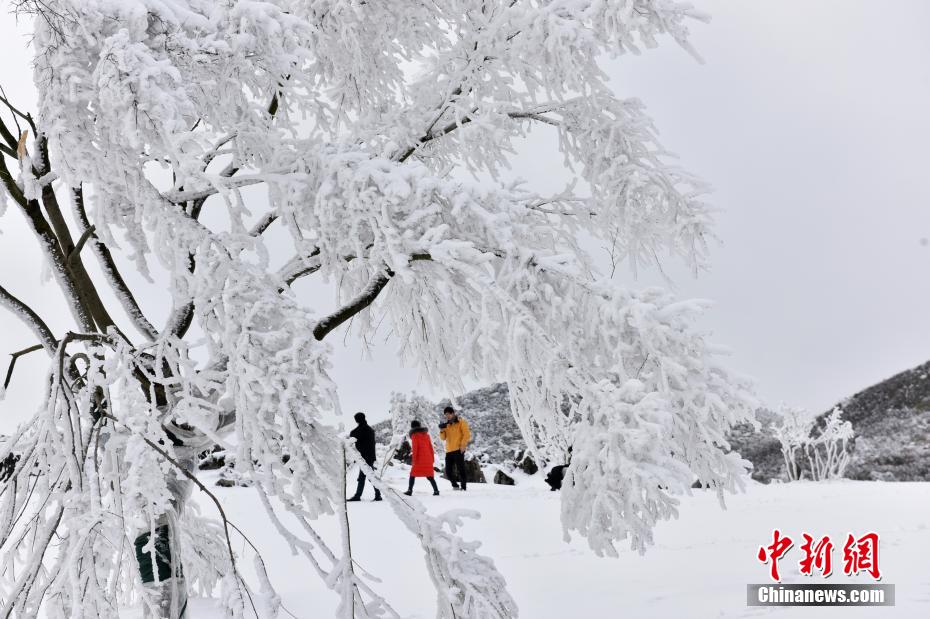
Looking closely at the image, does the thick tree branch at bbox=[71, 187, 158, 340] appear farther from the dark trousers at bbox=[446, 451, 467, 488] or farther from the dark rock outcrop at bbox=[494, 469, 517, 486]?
the dark rock outcrop at bbox=[494, 469, 517, 486]

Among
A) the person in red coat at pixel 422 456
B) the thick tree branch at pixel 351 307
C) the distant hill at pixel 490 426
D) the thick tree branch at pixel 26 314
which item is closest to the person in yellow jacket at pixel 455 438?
the person in red coat at pixel 422 456

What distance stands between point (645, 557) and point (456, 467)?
5.97 m

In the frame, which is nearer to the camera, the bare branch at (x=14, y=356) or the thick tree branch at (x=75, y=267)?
the bare branch at (x=14, y=356)

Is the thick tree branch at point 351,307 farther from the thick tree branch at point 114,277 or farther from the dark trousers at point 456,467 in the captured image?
the dark trousers at point 456,467

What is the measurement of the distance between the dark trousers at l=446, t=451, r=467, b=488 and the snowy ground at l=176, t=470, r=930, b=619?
725 mm

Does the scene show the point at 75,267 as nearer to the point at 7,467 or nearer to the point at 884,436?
the point at 7,467

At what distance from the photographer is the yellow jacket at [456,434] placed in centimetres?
1187

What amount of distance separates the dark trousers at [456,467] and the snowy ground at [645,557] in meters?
0.73

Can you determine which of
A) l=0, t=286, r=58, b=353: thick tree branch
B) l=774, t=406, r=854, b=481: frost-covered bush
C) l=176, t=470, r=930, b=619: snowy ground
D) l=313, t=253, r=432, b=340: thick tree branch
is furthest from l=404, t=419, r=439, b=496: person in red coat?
l=774, t=406, r=854, b=481: frost-covered bush

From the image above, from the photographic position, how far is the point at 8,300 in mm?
4660

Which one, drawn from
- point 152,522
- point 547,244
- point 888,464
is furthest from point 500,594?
point 888,464

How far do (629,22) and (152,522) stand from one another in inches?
131

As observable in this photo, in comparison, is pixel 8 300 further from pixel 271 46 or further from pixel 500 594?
pixel 500 594

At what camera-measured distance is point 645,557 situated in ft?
23.1
